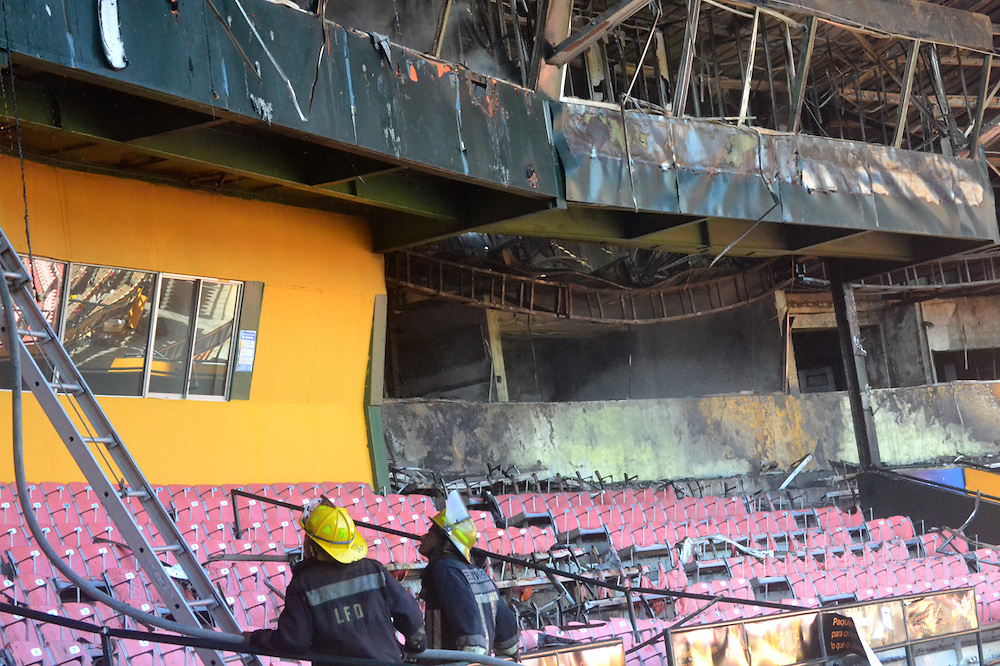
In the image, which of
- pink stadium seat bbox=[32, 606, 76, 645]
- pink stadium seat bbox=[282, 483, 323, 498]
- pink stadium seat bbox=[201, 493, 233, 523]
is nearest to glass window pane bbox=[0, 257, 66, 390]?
pink stadium seat bbox=[201, 493, 233, 523]

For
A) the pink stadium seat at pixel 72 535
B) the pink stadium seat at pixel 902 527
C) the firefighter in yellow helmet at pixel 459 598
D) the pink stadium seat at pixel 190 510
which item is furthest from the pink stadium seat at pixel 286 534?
the pink stadium seat at pixel 902 527

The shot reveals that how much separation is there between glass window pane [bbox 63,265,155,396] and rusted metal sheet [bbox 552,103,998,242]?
4967mm

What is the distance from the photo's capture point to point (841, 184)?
14641mm

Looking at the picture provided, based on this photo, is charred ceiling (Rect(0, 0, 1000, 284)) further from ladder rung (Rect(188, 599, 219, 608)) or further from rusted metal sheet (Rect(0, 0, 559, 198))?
ladder rung (Rect(188, 599, 219, 608))

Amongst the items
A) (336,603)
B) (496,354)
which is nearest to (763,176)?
(496,354)

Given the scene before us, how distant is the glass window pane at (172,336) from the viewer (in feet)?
37.8

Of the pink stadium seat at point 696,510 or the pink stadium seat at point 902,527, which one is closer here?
the pink stadium seat at point 696,510

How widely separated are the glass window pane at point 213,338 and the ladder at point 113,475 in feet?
18.3

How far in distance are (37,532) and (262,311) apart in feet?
26.1

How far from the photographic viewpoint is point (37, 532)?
4.71m

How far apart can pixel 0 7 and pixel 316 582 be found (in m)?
4.89

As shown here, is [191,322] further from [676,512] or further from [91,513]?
[676,512]

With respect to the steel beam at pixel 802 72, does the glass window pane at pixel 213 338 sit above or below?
below

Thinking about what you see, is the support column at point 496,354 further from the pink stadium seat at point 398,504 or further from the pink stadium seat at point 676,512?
the pink stadium seat at point 398,504
